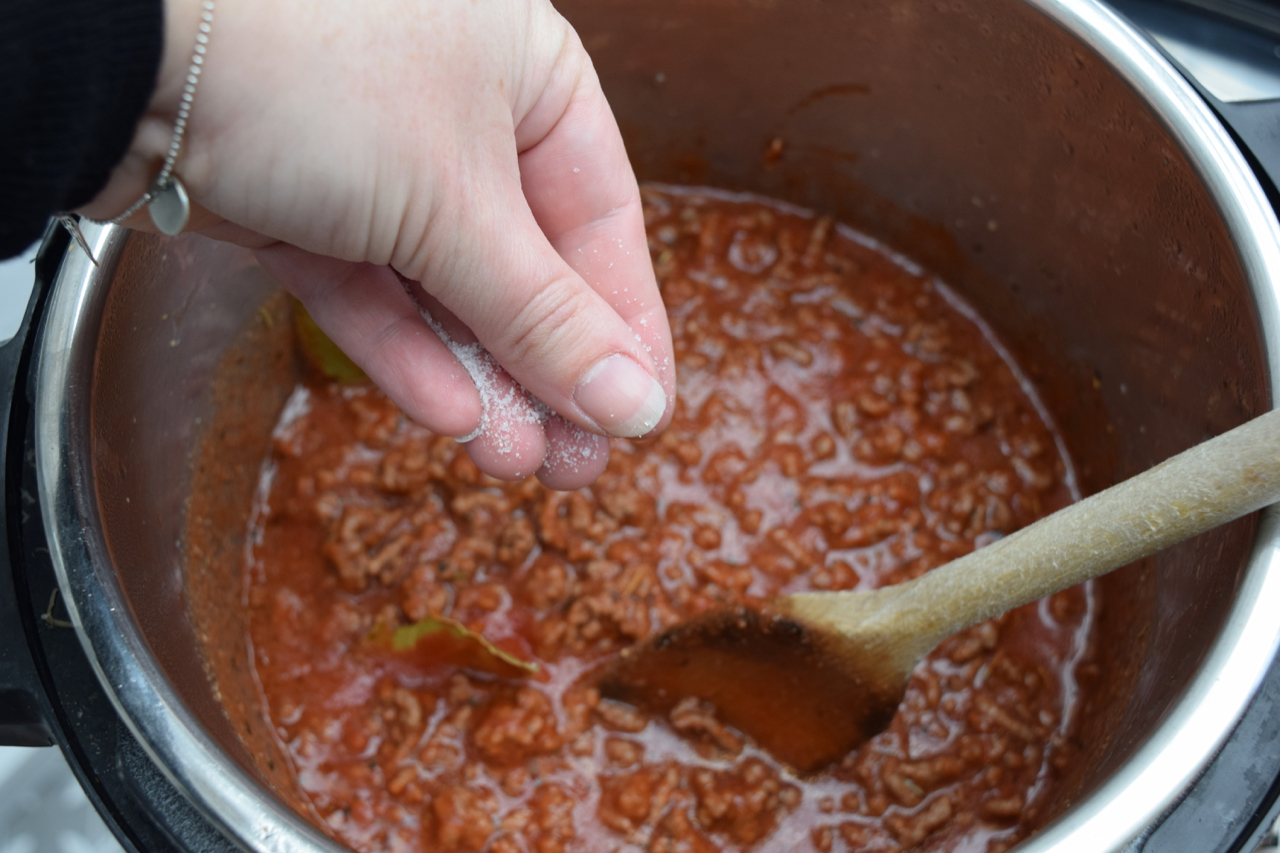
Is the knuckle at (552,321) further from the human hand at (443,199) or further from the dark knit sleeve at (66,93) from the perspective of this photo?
the dark knit sleeve at (66,93)

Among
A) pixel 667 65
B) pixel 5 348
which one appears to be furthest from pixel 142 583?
pixel 667 65

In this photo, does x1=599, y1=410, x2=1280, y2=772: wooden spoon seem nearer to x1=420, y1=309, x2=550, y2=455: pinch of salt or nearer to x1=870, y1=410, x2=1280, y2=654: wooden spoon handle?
x1=870, y1=410, x2=1280, y2=654: wooden spoon handle

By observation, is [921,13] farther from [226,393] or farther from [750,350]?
[226,393]

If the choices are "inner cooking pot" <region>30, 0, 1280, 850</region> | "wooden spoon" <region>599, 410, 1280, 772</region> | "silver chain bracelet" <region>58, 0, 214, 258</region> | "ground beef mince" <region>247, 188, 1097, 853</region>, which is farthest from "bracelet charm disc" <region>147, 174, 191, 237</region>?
"wooden spoon" <region>599, 410, 1280, 772</region>

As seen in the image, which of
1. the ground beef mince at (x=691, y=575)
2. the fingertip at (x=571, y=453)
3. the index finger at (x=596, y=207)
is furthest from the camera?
the ground beef mince at (x=691, y=575)

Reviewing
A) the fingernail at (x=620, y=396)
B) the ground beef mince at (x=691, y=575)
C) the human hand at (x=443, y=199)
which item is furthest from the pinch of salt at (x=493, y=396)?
the ground beef mince at (x=691, y=575)

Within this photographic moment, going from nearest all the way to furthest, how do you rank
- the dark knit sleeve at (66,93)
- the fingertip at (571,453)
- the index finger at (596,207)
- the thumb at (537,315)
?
1. the dark knit sleeve at (66,93)
2. the thumb at (537,315)
3. the index finger at (596,207)
4. the fingertip at (571,453)
